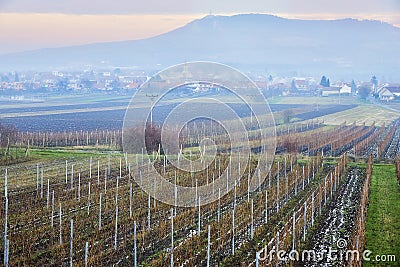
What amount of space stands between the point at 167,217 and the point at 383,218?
4.10 m

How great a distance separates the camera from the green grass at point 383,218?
8971 millimetres

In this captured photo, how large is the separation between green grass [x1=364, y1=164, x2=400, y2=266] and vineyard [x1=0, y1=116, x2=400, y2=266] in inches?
13.0

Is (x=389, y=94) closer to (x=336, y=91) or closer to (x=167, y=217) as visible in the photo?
(x=336, y=91)

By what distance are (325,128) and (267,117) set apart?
13.7 ft

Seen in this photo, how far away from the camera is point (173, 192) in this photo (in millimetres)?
12977

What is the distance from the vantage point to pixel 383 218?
1100cm

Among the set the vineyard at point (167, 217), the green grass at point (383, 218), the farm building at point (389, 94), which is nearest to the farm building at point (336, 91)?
the farm building at point (389, 94)

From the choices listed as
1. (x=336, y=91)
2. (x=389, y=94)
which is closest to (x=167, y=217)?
(x=389, y=94)

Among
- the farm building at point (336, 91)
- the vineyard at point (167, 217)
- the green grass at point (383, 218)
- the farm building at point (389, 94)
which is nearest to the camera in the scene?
the vineyard at point (167, 217)

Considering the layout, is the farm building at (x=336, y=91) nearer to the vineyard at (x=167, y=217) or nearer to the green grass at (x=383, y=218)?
the vineyard at (x=167, y=217)

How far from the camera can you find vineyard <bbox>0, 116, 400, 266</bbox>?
8.29m

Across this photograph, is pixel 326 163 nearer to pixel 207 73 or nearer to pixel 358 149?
pixel 358 149

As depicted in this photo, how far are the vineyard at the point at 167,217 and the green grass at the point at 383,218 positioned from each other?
331mm

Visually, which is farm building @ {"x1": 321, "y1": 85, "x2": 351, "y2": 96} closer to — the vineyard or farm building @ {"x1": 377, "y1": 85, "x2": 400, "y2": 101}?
farm building @ {"x1": 377, "y1": 85, "x2": 400, "y2": 101}
